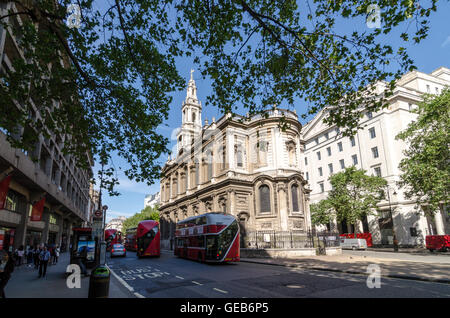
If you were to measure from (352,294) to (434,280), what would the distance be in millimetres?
5005

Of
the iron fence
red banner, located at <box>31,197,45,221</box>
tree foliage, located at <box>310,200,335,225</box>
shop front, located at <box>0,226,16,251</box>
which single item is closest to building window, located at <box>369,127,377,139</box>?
tree foliage, located at <box>310,200,335,225</box>

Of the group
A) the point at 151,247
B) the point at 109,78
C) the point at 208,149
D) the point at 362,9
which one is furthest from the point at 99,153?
the point at 208,149

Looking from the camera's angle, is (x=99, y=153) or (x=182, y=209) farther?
(x=182, y=209)

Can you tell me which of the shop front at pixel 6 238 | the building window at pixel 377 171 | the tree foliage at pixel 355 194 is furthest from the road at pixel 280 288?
the building window at pixel 377 171

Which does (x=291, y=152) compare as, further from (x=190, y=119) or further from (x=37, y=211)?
(x=190, y=119)

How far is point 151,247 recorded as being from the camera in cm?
2717

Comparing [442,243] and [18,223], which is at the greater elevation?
[18,223]

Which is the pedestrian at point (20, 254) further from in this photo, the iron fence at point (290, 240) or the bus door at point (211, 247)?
the iron fence at point (290, 240)

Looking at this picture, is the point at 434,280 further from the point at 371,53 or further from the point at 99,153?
the point at 99,153

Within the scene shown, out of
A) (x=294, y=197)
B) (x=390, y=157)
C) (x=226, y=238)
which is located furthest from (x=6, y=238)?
(x=390, y=157)

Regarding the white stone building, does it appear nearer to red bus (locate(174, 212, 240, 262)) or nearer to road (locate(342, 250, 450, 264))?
road (locate(342, 250, 450, 264))

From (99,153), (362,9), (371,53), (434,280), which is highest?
(362,9)

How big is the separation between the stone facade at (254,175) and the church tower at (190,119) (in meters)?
16.4

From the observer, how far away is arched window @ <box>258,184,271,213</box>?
108 feet
